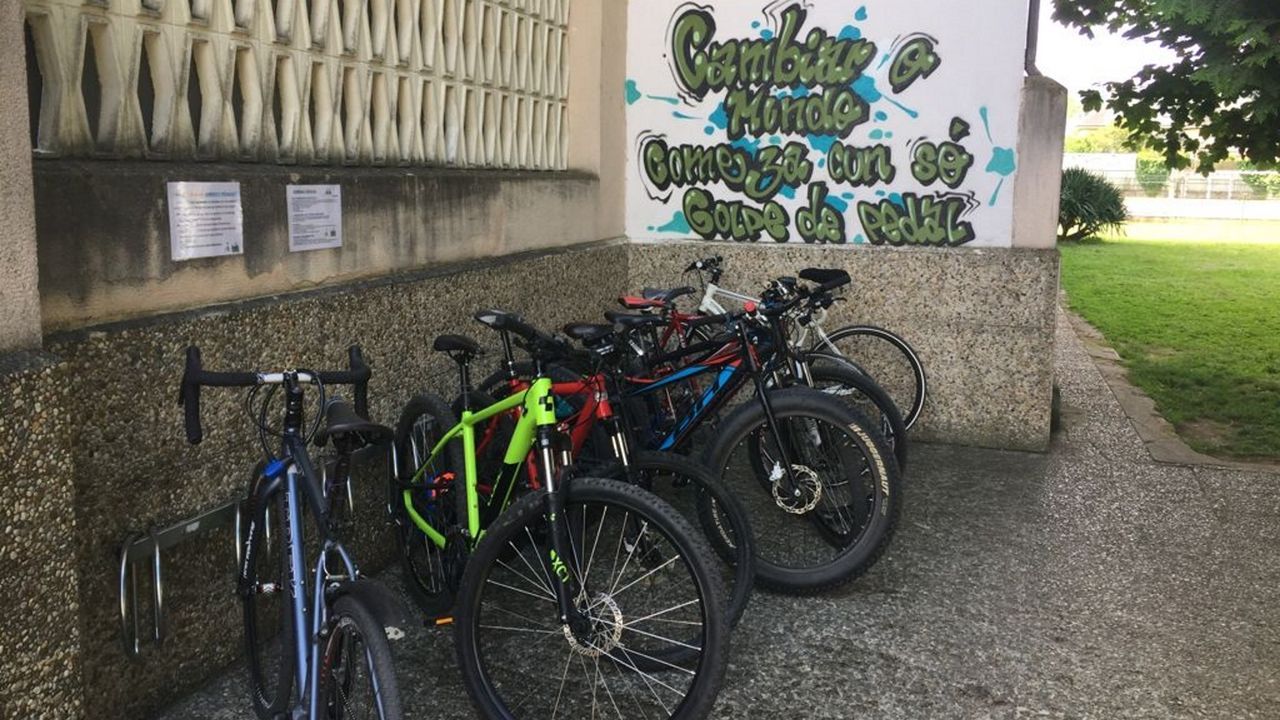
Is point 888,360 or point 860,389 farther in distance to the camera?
point 888,360

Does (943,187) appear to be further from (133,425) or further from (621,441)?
(133,425)

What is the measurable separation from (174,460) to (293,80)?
1474 millimetres

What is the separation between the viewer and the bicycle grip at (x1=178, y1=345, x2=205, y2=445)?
262 cm

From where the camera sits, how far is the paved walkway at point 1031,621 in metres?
3.42

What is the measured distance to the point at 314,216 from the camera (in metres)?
3.88

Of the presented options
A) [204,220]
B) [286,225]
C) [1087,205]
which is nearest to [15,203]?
[204,220]

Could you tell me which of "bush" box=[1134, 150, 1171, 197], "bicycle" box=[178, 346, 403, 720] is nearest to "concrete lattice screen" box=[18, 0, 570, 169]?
"bicycle" box=[178, 346, 403, 720]

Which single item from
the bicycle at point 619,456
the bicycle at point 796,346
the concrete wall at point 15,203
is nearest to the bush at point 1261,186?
the bicycle at point 796,346

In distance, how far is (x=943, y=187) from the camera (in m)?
6.58

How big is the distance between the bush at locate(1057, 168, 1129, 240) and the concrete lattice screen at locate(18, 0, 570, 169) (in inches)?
765

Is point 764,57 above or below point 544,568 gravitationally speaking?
above

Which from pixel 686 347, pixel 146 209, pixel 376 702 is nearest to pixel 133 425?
pixel 146 209

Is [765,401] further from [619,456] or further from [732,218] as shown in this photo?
[732,218]

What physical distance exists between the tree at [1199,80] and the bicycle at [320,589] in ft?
16.8
